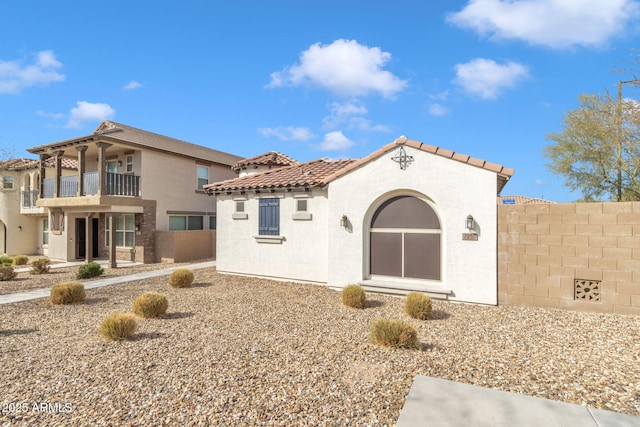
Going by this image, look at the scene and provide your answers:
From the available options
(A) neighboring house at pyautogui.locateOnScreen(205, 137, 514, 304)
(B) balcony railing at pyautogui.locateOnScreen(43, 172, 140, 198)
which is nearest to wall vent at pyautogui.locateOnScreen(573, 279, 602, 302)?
(A) neighboring house at pyautogui.locateOnScreen(205, 137, 514, 304)

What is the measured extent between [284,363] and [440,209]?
21.2 feet

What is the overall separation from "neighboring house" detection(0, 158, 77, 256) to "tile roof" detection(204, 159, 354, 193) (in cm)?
1705

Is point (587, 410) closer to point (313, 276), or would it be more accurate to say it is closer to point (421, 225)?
point (421, 225)

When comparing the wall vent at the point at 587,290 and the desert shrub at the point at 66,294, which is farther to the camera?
the desert shrub at the point at 66,294

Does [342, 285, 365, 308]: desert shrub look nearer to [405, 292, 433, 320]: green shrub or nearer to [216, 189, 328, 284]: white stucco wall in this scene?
[405, 292, 433, 320]: green shrub

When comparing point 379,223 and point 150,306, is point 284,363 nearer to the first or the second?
point 150,306

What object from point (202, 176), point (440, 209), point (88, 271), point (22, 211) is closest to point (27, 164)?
point (22, 211)

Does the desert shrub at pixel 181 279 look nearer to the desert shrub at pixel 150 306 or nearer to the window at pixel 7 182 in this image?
the desert shrub at pixel 150 306

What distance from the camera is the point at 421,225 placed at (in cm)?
1002

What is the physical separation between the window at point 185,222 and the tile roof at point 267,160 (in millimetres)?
5069

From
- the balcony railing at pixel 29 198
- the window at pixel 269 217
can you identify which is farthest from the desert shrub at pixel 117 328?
the balcony railing at pixel 29 198

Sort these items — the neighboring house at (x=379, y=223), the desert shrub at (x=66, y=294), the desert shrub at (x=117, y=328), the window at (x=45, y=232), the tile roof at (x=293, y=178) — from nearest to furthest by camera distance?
1. the desert shrub at (x=117, y=328)
2. the neighboring house at (x=379, y=223)
3. the desert shrub at (x=66, y=294)
4. the tile roof at (x=293, y=178)
5. the window at (x=45, y=232)

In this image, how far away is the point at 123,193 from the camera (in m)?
17.9

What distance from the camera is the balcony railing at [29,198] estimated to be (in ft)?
76.6
